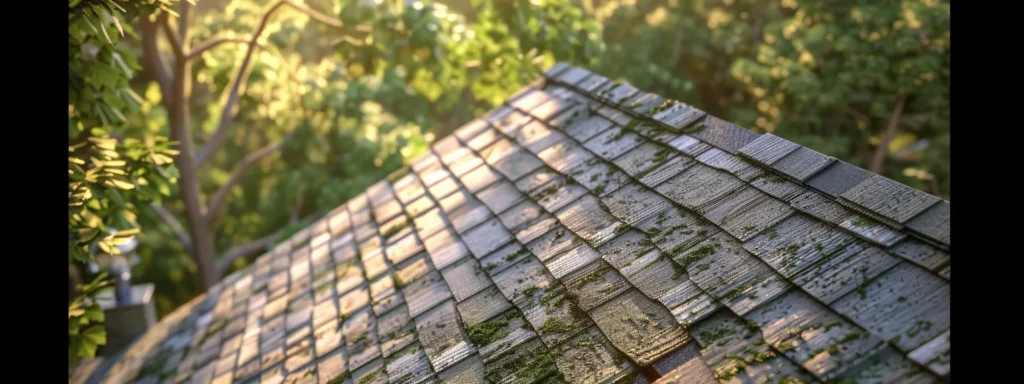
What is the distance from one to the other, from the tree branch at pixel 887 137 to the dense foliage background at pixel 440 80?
0.27 ft

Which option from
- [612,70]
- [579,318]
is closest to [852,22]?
[612,70]

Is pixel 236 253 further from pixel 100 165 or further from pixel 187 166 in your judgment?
pixel 100 165

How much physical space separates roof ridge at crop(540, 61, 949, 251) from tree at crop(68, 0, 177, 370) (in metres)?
3.07

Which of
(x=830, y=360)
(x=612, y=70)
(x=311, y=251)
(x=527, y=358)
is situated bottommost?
(x=612, y=70)

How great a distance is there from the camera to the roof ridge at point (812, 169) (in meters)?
2.53

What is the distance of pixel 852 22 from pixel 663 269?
16.7 m

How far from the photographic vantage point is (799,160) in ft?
10.6

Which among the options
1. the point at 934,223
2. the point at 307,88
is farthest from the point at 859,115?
the point at 934,223

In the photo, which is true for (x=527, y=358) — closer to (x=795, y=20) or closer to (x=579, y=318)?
(x=579, y=318)

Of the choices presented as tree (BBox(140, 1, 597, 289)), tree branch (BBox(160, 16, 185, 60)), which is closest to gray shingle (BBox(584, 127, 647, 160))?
tree (BBox(140, 1, 597, 289))

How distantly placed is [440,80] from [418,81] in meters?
0.41

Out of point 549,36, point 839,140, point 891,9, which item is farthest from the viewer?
point 839,140

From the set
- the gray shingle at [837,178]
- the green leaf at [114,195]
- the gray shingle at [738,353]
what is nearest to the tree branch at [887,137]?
the gray shingle at [837,178]

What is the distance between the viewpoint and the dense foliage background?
10602 millimetres
